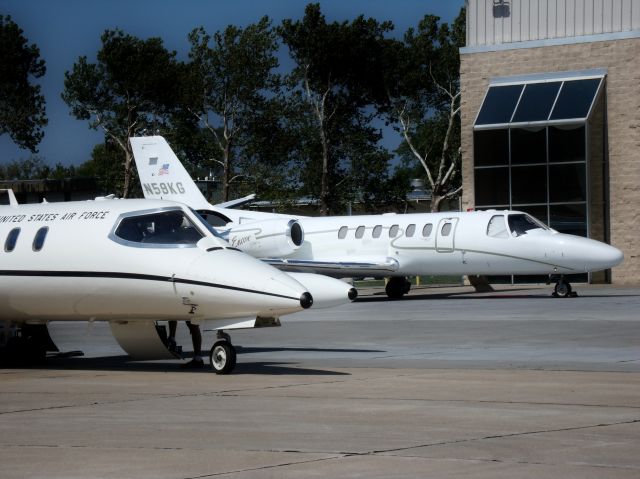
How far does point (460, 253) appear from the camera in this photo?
33.3 metres

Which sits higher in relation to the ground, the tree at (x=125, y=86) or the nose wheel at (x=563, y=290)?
the tree at (x=125, y=86)

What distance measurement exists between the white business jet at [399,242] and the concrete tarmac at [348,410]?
10.8 metres

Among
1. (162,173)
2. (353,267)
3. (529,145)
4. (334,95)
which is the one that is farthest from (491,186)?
(334,95)

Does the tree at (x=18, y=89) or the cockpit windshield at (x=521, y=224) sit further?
the tree at (x=18, y=89)

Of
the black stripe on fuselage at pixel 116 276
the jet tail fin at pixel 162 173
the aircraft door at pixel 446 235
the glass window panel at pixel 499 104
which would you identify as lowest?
the aircraft door at pixel 446 235

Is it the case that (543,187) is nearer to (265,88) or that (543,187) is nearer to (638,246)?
(638,246)

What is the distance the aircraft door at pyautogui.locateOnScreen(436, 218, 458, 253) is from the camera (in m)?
33.5

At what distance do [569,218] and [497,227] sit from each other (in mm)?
10734

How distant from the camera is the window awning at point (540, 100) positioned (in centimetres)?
4253

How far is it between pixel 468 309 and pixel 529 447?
19.7m

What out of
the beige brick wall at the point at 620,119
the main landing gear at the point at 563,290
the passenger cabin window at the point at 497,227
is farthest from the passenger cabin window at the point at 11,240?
the beige brick wall at the point at 620,119

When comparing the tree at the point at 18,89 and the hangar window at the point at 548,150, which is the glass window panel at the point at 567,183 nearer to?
the hangar window at the point at 548,150

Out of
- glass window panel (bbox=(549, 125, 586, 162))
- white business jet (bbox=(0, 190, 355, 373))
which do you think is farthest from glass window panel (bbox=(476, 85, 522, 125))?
white business jet (bbox=(0, 190, 355, 373))

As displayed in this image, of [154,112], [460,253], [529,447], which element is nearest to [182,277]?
[529,447]
